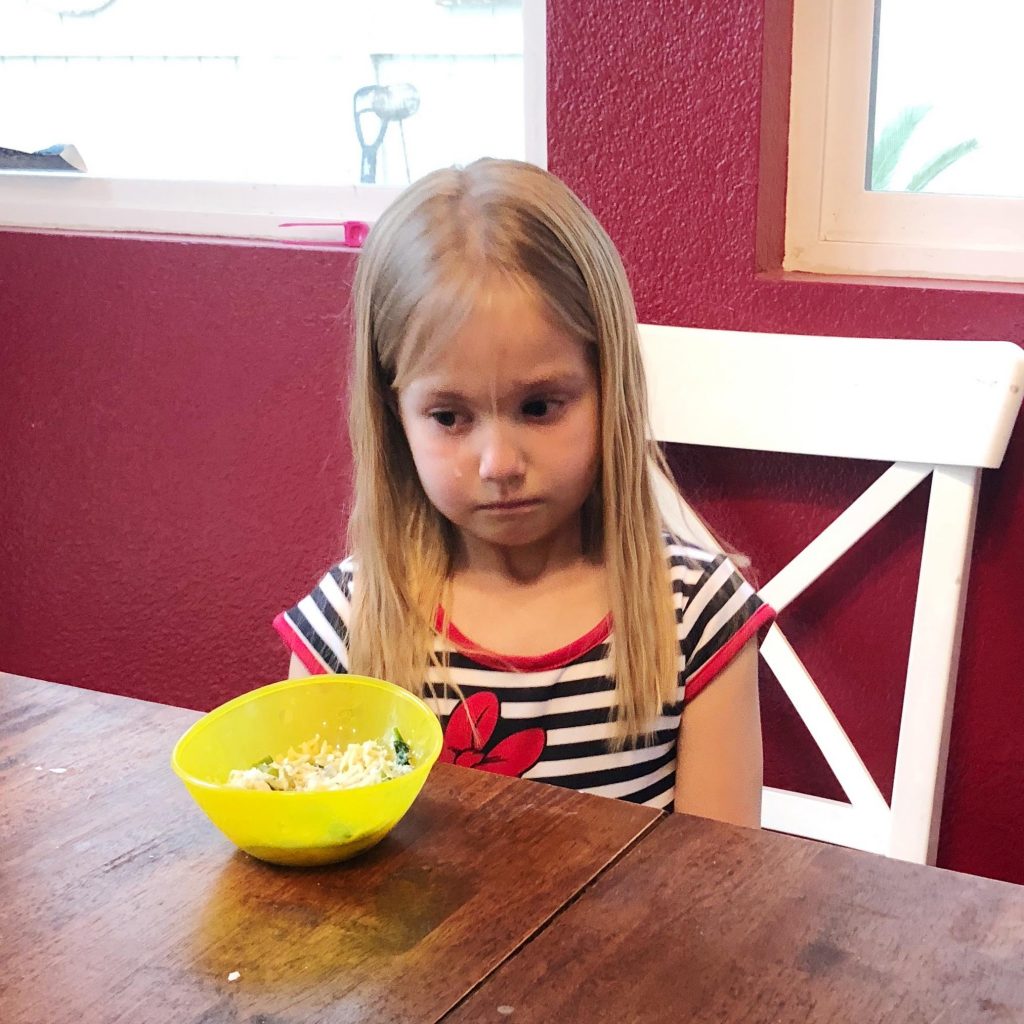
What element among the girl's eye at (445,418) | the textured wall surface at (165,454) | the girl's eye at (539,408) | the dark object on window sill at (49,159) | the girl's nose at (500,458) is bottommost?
the textured wall surface at (165,454)

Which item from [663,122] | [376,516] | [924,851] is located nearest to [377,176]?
[663,122]

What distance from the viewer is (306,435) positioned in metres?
1.79

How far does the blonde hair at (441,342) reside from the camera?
0.97 meters

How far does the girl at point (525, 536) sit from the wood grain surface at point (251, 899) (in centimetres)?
24

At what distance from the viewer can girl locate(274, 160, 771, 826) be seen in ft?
3.14

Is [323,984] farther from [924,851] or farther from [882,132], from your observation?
[882,132]

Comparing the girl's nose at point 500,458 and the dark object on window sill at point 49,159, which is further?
the dark object on window sill at point 49,159

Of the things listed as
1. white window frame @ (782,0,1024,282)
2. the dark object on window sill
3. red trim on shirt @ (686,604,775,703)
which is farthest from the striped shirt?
the dark object on window sill

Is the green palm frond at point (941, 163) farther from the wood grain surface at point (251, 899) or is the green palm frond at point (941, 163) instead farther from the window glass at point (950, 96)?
the wood grain surface at point (251, 899)

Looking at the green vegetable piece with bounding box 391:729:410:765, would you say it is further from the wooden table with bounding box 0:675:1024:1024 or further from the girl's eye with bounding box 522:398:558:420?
the girl's eye with bounding box 522:398:558:420

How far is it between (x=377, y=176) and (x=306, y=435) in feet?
1.23

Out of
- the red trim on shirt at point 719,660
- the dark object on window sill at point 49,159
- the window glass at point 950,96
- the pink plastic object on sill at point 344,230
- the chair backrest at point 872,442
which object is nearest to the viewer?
the red trim on shirt at point 719,660

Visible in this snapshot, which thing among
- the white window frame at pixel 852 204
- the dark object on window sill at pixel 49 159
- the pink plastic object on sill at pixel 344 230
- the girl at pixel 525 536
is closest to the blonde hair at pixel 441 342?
the girl at pixel 525 536

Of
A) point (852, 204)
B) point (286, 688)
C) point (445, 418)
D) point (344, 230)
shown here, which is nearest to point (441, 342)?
point (445, 418)
